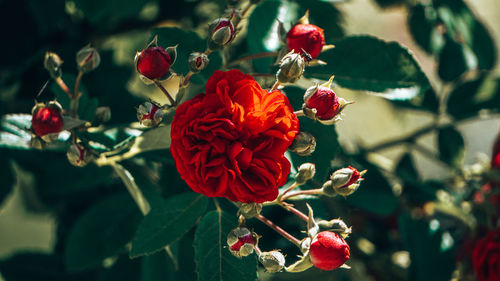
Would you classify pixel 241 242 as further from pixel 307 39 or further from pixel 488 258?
pixel 488 258

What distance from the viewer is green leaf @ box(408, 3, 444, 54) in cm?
110

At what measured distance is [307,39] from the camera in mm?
654

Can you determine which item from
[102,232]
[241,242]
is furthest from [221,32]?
[102,232]

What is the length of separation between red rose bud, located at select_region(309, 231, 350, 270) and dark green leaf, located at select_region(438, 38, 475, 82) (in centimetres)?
66

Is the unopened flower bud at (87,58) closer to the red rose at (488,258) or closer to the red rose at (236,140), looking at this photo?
the red rose at (236,140)

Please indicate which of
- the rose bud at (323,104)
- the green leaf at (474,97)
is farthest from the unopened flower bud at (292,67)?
the green leaf at (474,97)

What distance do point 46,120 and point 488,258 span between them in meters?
0.79

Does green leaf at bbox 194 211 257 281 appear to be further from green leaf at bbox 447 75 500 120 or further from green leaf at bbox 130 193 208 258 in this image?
green leaf at bbox 447 75 500 120

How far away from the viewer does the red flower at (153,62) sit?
59 centimetres

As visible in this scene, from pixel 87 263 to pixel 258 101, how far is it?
50 cm

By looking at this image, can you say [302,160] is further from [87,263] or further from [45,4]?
[45,4]

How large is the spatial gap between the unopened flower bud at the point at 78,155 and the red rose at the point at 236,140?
0.50 ft

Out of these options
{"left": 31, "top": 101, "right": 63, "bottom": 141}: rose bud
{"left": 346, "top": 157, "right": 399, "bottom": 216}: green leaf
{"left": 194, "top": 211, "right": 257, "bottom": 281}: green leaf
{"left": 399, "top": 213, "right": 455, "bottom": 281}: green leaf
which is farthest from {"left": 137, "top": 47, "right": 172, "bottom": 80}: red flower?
{"left": 399, "top": 213, "right": 455, "bottom": 281}: green leaf

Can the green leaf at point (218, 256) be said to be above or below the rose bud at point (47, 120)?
below
